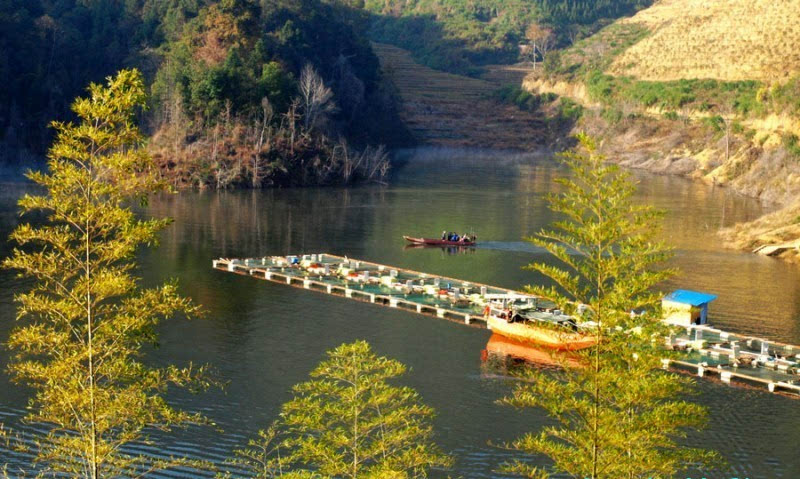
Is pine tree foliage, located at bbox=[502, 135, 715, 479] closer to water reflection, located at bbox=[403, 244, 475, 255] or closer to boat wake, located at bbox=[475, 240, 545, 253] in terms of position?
water reflection, located at bbox=[403, 244, 475, 255]

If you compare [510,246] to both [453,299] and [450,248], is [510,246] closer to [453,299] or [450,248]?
[450,248]

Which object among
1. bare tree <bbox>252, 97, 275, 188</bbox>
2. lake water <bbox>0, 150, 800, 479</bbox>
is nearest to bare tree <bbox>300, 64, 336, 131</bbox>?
bare tree <bbox>252, 97, 275, 188</bbox>

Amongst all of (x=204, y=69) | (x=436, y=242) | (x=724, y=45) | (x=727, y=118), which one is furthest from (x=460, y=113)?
(x=436, y=242)

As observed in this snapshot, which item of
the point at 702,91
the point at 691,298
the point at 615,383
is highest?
the point at 702,91

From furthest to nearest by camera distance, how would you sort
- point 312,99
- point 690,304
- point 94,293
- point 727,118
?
1. point 727,118
2. point 312,99
3. point 690,304
4. point 94,293

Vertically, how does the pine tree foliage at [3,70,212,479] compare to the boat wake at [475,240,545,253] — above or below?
above

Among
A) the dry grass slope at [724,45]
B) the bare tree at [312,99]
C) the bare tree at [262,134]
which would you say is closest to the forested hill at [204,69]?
the bare tree at [262,134]

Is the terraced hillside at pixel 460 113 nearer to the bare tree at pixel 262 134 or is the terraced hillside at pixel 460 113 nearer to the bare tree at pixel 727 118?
the bare tree at pixel 727 118
